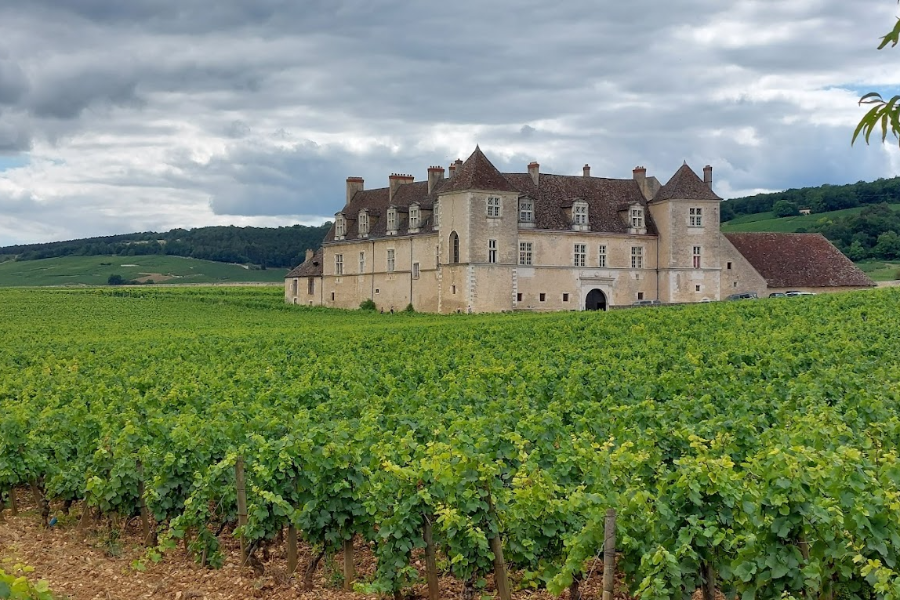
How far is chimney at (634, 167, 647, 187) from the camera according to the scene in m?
64.6

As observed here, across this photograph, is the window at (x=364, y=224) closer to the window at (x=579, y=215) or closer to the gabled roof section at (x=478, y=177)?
the gabled roof section at (x=478, y=177)

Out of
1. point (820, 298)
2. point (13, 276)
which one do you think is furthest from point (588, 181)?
point (13, 276)

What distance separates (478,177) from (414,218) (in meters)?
6.83

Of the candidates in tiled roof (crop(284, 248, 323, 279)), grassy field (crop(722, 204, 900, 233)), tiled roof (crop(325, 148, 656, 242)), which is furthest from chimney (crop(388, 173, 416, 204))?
grassy field (crop(722, 204, 900, 233))

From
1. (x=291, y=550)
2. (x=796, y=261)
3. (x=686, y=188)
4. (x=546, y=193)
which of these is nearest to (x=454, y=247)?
(x=546, y=193)

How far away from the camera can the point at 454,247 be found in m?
58.2

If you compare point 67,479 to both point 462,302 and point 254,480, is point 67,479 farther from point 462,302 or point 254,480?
point 462,302

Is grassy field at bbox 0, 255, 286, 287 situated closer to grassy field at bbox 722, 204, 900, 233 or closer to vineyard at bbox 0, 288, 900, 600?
grassy field at bbox 722, 204, 900, 233

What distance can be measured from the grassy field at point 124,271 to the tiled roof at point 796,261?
297ft

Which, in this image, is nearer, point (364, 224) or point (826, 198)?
point (364, 224)

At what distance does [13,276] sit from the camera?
147750 millimetres

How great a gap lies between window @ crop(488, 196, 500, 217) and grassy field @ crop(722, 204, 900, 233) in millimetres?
60552

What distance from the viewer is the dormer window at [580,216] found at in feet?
199

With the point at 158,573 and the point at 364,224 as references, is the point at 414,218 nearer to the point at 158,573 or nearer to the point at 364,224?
the point at 364,224
